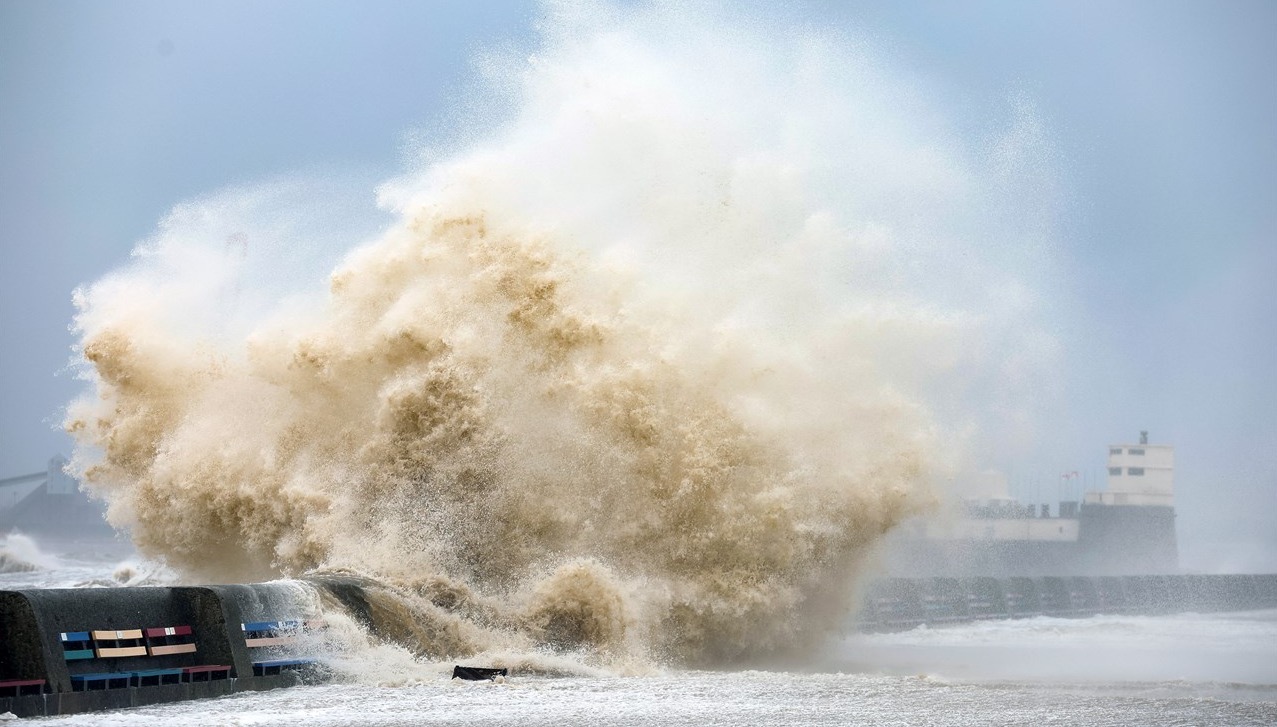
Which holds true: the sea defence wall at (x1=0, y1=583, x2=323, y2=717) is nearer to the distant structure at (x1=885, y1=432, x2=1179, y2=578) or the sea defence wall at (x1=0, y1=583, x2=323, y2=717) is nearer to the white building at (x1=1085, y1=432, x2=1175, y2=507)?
the distant structure at (x1=885, y1=432, x2=1179, y2=578)

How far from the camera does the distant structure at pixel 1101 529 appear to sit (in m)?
76.2

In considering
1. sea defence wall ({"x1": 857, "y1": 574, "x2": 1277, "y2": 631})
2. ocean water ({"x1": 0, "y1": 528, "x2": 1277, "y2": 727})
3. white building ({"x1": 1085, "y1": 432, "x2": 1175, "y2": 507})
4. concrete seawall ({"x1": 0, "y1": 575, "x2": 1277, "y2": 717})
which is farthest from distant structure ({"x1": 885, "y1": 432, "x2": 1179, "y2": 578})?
concrete seawall ({"x1": 0, "y1": 575, "x2": 1277, "y2": 717})

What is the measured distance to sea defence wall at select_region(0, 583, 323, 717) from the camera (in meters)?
12.5

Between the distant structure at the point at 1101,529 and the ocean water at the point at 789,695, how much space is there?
51612 millimetres

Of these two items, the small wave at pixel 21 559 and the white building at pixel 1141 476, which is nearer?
the small wave at pixel 21 559

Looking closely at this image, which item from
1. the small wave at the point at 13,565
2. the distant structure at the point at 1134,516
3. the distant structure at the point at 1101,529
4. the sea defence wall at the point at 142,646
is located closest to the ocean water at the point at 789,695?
the sea defence wall at the point at 142,646

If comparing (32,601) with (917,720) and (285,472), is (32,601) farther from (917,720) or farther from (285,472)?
(285,472)

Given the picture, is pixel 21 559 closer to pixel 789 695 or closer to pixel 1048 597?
pixel 1048 597

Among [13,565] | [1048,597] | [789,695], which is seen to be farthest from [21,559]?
[789,695]

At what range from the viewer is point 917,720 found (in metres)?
13.3

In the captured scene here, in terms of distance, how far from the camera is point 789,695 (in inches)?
610

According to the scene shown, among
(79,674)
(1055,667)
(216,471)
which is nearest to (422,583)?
(216,471)

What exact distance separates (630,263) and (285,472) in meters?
6.21

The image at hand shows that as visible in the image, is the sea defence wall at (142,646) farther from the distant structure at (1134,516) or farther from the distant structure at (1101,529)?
the distant structure at (1134,516)
